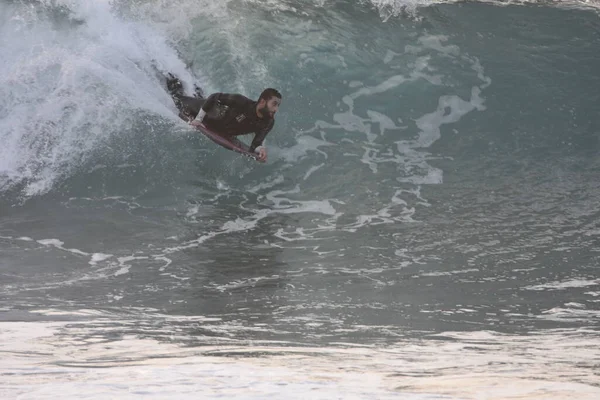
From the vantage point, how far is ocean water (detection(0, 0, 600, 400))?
155 inches

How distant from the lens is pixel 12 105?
11281 millimetres

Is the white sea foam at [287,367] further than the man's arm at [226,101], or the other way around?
the man's arm at [226,101]

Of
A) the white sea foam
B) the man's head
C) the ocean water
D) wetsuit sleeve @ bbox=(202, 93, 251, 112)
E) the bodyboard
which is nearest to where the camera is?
the white sea foam

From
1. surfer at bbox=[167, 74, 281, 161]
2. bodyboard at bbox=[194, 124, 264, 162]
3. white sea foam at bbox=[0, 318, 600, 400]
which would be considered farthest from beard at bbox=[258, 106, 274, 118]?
white sea foam at bbox=[0, 318, 600, 400]

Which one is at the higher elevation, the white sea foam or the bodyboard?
the bodyboard

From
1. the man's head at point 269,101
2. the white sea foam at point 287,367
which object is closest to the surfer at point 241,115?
the man's head at point 269,101

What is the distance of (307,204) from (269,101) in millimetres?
1398

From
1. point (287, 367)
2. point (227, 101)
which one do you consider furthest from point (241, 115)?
point (287, 367)

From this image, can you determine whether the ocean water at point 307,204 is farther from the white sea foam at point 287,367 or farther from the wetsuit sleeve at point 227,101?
the wetsuit sleeve at point 227,101

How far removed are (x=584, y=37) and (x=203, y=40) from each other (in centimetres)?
610

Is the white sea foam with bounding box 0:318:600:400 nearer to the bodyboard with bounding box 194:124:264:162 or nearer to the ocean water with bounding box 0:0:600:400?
the ocean water with bounding box 0:0:600:400

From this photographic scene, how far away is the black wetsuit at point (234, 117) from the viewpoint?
30.4 ft

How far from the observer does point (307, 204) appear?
984 centimetres

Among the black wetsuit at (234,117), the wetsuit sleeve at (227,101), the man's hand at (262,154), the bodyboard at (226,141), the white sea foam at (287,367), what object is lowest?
the white sea foam at (287,367)
